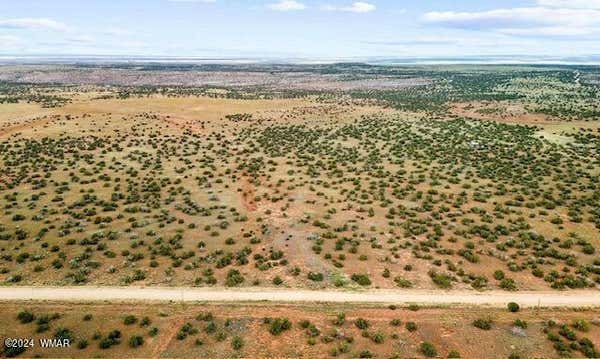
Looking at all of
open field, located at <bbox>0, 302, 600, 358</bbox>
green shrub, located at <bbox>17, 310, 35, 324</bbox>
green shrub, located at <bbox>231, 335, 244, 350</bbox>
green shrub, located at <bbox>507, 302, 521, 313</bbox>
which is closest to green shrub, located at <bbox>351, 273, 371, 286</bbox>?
open field, located at <bbox>0, 302, 600, 358</bbox>

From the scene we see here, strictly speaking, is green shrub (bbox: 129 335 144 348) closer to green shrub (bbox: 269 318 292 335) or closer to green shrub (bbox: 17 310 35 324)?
green shrub (bbox: 17 310 35 324)

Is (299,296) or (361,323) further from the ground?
(361,323)

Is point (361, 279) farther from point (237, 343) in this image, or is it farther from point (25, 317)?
point (25, 317)

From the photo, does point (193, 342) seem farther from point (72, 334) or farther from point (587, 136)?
point (587, 136)

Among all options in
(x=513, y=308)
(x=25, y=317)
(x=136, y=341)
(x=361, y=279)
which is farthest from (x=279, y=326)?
(x=25, y=317)

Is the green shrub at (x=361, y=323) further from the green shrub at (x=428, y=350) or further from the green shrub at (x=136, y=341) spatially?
the green shrub at (x=136, y=341)

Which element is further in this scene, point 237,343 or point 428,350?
point 237,343

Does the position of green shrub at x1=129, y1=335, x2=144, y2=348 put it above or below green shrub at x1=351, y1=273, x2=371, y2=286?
below
